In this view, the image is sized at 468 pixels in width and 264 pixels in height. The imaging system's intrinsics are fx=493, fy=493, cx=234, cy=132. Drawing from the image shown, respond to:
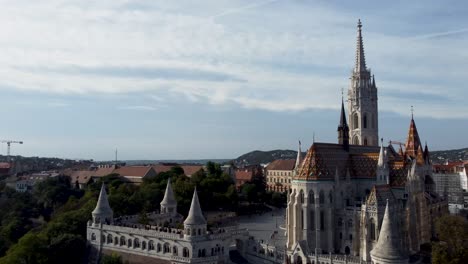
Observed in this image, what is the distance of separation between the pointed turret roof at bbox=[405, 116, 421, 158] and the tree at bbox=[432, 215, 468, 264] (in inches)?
800

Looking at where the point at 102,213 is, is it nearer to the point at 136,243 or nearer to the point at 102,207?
the point at 102,207

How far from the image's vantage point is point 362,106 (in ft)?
230

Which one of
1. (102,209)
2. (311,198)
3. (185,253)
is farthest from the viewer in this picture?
(102,209)

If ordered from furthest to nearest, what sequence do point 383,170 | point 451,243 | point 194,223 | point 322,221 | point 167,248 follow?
point 383,170 < point 322,221 < point 167,248 < point 194,223 < point 451,243

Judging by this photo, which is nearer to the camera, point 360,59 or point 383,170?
point 383,170

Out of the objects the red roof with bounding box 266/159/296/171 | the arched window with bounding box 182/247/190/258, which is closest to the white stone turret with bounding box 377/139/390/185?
the arched window with bounding box 182/247/190/258

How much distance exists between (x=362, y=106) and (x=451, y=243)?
91.3ft

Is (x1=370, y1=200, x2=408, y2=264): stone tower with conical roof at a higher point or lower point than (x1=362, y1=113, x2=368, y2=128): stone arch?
lower

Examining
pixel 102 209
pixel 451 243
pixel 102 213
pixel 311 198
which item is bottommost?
pixel 451 243

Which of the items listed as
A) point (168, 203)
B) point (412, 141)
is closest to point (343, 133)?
point (412, 141)

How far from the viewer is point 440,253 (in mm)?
43938

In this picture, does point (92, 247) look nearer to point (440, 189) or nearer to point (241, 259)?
point (241, 259)

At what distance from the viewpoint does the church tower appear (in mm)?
70062

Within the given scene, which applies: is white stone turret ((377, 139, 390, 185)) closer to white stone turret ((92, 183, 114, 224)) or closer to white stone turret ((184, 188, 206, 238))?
white stone turret ((184, 188, 206, 238))
